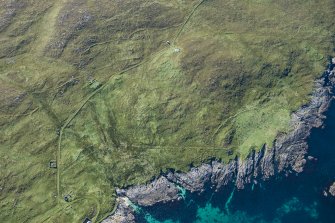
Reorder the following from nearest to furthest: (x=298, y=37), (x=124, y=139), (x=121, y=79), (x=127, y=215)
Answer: (x=127, y=215) < (x=124, y=139) < (x=121, y=79) < (x=298, y=37)

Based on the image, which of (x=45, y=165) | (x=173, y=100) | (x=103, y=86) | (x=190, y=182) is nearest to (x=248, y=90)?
(x=173, y=100)

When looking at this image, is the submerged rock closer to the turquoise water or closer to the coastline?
the turquoise water

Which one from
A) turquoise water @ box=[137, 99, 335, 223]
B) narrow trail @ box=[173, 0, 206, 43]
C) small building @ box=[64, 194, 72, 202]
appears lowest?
turquoise water @ box=[137, 99, 335, 223]

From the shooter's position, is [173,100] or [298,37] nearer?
[173,100]

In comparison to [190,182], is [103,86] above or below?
above

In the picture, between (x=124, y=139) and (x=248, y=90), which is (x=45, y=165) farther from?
(x=248, y=90)

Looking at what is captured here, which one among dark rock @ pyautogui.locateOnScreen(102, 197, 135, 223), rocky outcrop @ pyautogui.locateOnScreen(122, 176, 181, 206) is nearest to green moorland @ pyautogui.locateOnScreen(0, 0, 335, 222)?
rocky outcrop @ pyautogui.locateOnScreen(122, 176, 181, 206)

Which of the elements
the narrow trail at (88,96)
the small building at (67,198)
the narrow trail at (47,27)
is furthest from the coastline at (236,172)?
the narrow trail at (47,27)

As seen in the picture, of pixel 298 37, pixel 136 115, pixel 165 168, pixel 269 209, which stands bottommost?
pixel 269 209
